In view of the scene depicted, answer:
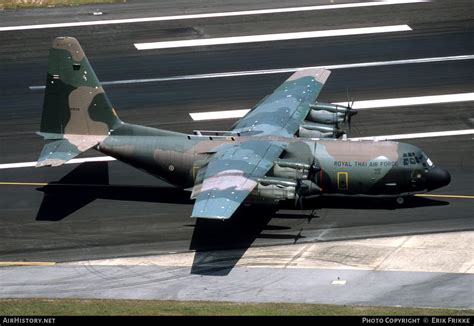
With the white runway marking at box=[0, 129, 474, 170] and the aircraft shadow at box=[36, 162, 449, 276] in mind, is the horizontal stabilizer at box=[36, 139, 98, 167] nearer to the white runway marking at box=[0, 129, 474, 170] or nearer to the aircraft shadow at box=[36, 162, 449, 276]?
the aircraft shadow at box=[36, 162, 449, 276]

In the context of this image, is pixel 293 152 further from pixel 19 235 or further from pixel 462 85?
pixel 462 85

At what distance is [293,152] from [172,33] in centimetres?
2586

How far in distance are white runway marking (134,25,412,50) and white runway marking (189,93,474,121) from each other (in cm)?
1091

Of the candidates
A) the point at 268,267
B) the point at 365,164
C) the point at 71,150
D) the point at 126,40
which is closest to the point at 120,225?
the point at 71,150

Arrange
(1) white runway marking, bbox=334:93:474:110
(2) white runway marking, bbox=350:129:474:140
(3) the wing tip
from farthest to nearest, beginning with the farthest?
(1) white runway marking, bbox=334:93:474:110 → (3) the wing tip → (2) white runway marking, bbox=350:129:474:140

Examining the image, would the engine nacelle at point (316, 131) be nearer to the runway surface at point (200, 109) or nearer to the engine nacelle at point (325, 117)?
the engine nacelle at point (325, 117)

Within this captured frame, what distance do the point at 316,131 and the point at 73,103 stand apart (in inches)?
512

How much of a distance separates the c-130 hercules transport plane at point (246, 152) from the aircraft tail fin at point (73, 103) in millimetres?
52

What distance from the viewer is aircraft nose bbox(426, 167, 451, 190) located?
5478 cm

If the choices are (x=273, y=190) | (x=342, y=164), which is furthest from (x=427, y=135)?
(x=273, y=190)

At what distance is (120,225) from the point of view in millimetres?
54781

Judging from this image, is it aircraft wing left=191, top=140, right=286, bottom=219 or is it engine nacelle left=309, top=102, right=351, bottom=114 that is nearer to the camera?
aircraft wing left=191, top=140, right=286, bottom=219

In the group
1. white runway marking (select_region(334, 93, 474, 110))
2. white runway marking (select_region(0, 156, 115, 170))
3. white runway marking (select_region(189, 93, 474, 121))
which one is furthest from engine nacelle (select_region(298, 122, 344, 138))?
white runway marking (select_region(0, 156, 115, 170))

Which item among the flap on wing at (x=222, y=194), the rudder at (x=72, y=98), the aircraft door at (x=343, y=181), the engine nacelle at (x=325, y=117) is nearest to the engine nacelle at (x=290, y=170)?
the aircraft door at (x=343, y=181)
